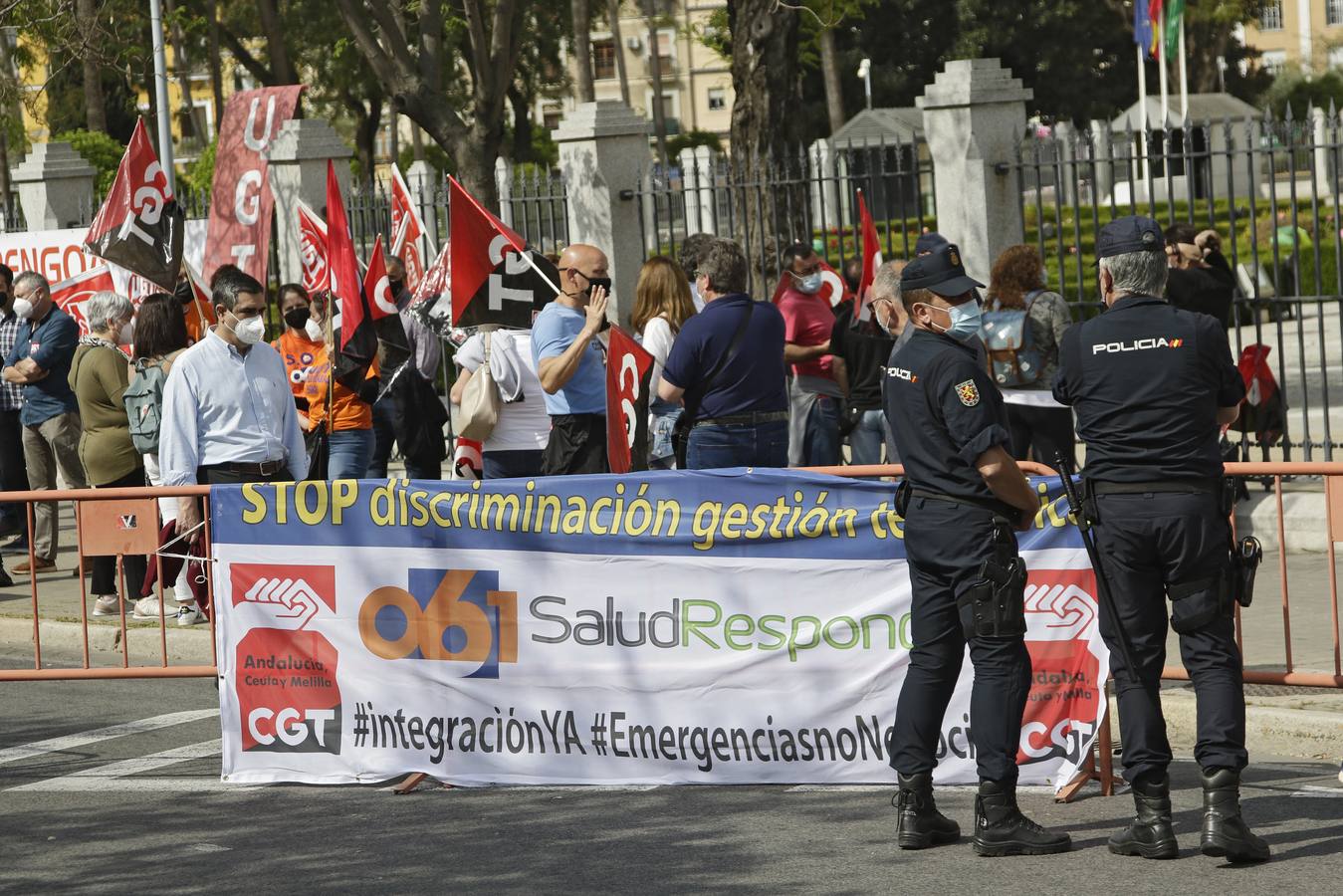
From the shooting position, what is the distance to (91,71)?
26.9m

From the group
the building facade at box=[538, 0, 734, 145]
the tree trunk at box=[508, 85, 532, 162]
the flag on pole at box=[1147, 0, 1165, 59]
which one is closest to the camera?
the flag on pole at box=[1147, 0, 1165, 59]

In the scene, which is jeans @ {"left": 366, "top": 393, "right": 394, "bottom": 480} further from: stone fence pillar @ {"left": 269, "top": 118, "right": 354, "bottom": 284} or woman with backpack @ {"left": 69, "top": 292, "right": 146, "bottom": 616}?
stone fence pillar @ {"left": 269, "top": 118, "right": 354, "bottom": 284}

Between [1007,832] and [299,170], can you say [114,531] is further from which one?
[299,170]

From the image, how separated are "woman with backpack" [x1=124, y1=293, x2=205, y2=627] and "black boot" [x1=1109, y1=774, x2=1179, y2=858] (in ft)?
17.6

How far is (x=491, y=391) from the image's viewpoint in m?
9.05

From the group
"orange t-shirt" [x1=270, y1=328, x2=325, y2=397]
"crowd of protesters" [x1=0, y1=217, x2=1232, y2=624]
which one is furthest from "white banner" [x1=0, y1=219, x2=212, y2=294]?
"orange t-shirt" [x1=270, y1=328, x2=325, y2=397]

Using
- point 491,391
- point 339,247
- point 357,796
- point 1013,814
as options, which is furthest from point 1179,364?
point 339,247

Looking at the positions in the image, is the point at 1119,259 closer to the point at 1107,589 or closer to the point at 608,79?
the point at 1107,589

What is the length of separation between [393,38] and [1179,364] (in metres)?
9.63

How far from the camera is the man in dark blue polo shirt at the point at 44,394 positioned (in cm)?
1245

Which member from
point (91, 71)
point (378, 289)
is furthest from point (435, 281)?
point (91, 71)

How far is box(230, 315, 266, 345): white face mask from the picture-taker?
28.1 feet

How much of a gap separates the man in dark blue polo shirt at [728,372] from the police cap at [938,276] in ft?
8.70

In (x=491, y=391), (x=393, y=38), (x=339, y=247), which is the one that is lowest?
(x=491, y=391)
